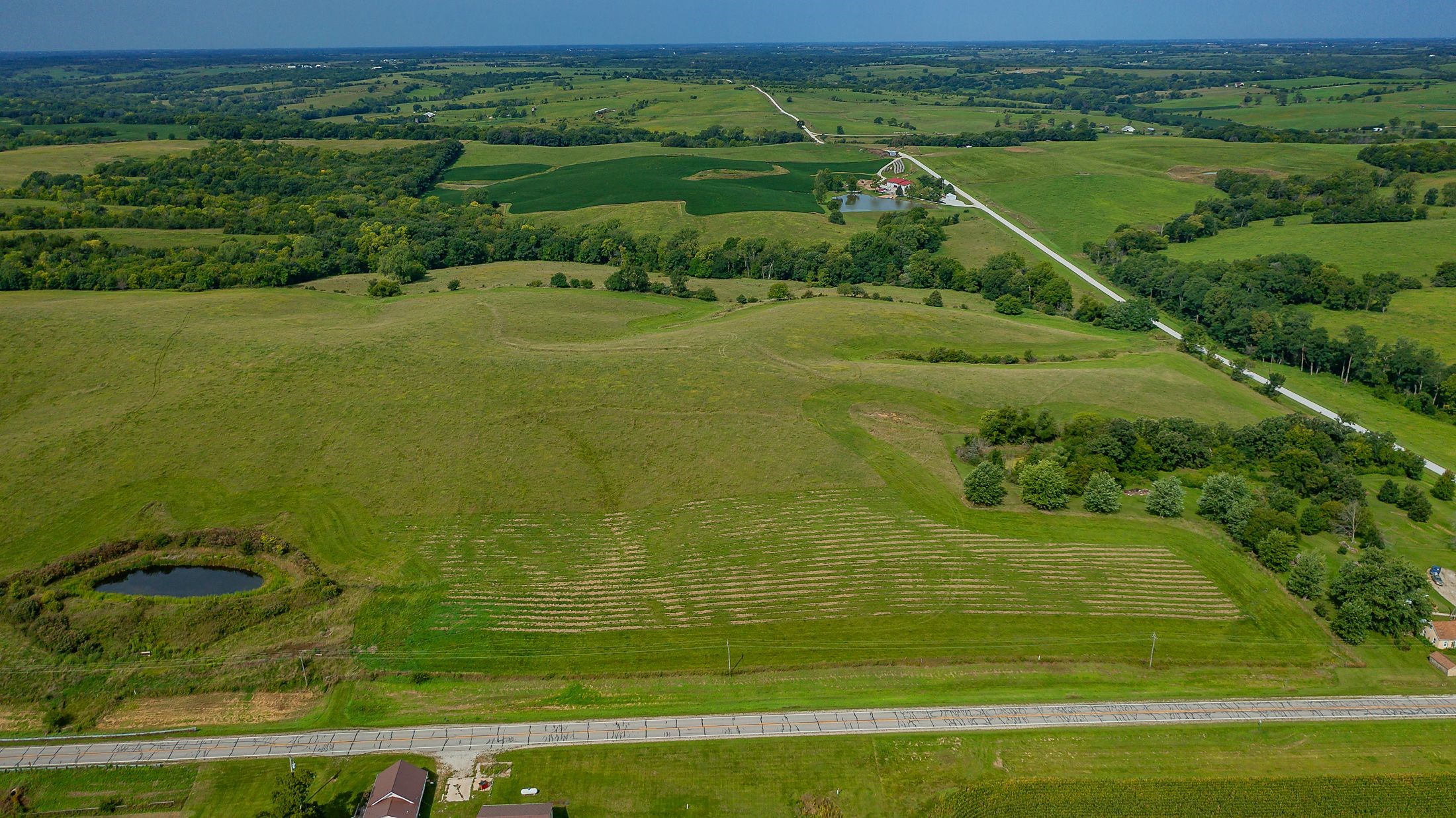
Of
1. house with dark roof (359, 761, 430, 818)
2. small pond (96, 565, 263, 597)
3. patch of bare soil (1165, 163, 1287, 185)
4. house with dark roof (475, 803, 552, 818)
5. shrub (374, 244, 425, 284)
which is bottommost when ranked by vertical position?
house with dark roof (475, 803, 552, 818)

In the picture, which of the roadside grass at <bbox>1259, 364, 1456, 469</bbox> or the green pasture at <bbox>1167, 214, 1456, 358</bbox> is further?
the green pasture at <bbox>1167, 214, 1456, 358</bbox>

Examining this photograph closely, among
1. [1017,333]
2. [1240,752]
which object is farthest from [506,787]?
[1017,333]

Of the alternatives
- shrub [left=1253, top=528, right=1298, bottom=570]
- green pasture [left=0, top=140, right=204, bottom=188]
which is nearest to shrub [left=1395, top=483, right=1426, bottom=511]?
shrub [left=1253, top=528, right=1298, bottom=570]

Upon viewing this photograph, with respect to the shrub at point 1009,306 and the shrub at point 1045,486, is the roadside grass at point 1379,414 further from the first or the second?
the shrub at point 1045,486

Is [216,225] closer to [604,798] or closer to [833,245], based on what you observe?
[833,245]

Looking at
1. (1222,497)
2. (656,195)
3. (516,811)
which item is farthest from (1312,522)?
(656,195)

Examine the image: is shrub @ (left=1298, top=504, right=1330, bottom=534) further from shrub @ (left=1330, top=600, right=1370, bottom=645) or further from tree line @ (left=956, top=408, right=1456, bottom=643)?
shrub @ (left=1330, top=600, right=1370, bottom=645)

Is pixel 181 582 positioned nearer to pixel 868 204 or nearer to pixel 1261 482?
pixel 1261 482
